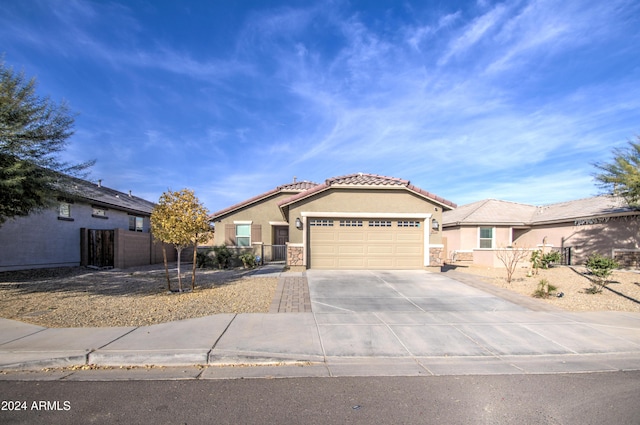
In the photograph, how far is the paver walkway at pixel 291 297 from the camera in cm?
884

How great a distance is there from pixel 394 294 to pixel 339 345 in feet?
15.4

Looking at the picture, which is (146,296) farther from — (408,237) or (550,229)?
(550,229)

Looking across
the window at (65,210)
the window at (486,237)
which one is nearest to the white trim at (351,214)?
the window at (486,237)

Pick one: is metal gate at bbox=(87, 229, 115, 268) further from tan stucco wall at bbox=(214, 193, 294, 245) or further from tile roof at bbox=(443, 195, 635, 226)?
tile roof at bbox=(443, 195, 635, 226)

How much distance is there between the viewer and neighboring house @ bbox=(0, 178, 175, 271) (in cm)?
1478

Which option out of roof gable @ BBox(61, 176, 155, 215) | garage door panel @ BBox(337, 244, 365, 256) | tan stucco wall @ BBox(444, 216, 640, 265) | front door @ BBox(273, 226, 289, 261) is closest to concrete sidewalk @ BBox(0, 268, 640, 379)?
roof gable @ BBox(61, 176, 155, 215)

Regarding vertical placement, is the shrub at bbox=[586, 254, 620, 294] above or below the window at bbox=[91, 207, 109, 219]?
below

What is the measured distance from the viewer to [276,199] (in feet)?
77.8

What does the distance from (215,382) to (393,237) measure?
39.0 feet

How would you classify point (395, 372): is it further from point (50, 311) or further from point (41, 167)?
point (41, 167)

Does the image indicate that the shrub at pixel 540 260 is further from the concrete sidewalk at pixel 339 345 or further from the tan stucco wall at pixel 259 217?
the tan stucco wall at pixel 259 217

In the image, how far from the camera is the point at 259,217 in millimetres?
23250

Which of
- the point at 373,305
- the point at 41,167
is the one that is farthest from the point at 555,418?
the point at 41,167

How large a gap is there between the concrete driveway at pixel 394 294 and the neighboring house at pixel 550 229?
916 centimetres
